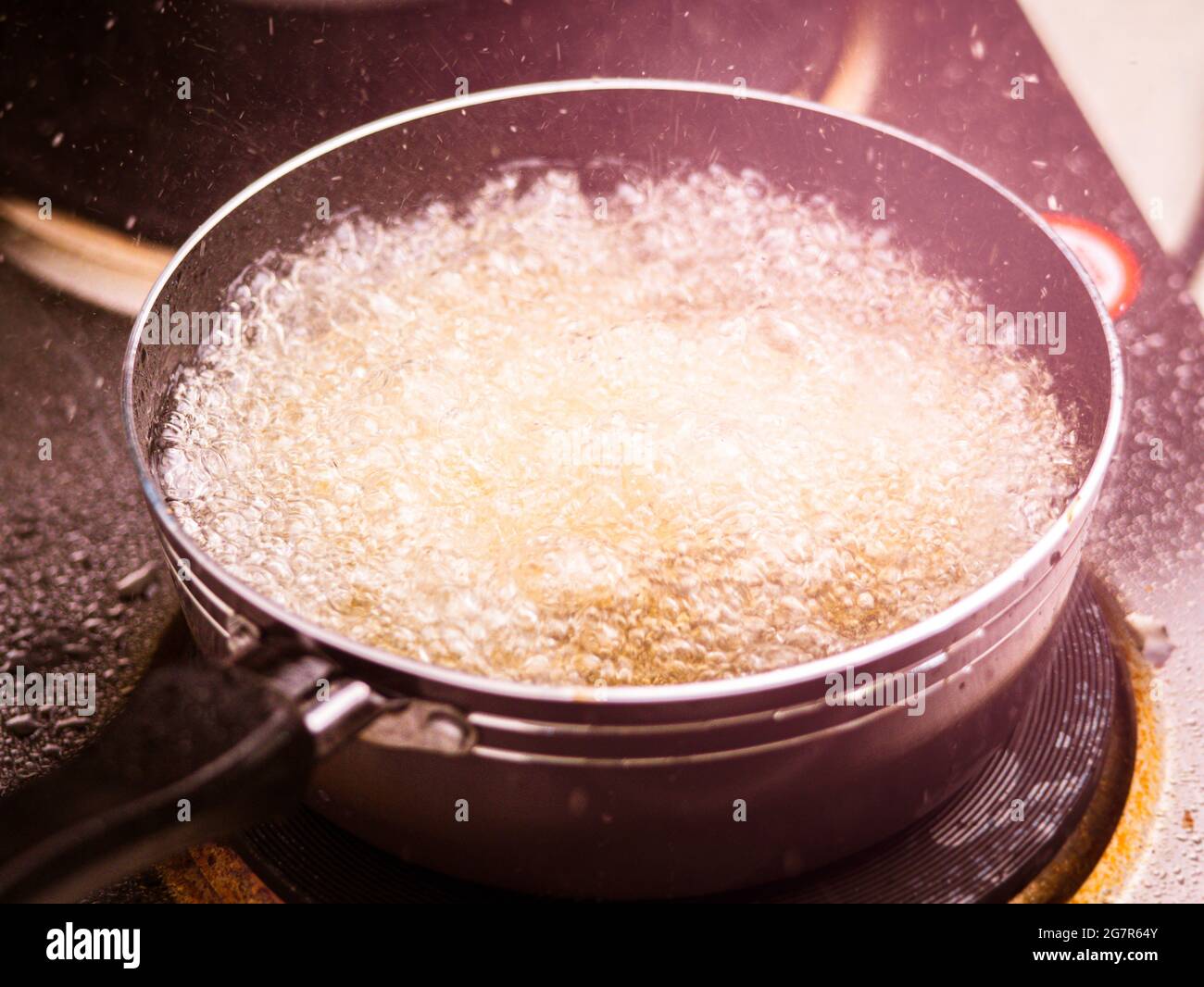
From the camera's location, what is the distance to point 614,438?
0.82 m

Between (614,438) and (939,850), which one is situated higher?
(614,438)

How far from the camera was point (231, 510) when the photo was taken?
0.74m

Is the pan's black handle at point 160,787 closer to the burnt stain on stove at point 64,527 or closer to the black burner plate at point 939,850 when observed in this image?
the black burner plate at point 939,850

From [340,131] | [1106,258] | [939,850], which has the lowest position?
[939,850]

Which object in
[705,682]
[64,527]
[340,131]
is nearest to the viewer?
[705,682]

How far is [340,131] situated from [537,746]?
0.84m

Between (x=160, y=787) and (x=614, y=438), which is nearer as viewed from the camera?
(x=160, y=787)

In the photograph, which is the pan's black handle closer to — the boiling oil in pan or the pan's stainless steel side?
the pan's stainless steel side

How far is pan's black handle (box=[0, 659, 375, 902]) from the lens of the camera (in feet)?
1.48

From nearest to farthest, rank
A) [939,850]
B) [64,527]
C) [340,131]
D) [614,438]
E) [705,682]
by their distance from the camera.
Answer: [705,682] < [939,850] < [614,438] < [64,527] < [340,131]

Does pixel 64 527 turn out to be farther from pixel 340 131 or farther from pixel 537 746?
pixel 537 746

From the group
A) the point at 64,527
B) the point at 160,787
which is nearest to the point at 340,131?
the point at 64,527

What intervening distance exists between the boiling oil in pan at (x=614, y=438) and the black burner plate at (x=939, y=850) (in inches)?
5.3

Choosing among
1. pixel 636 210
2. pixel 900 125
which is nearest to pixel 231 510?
pixel 636 210
